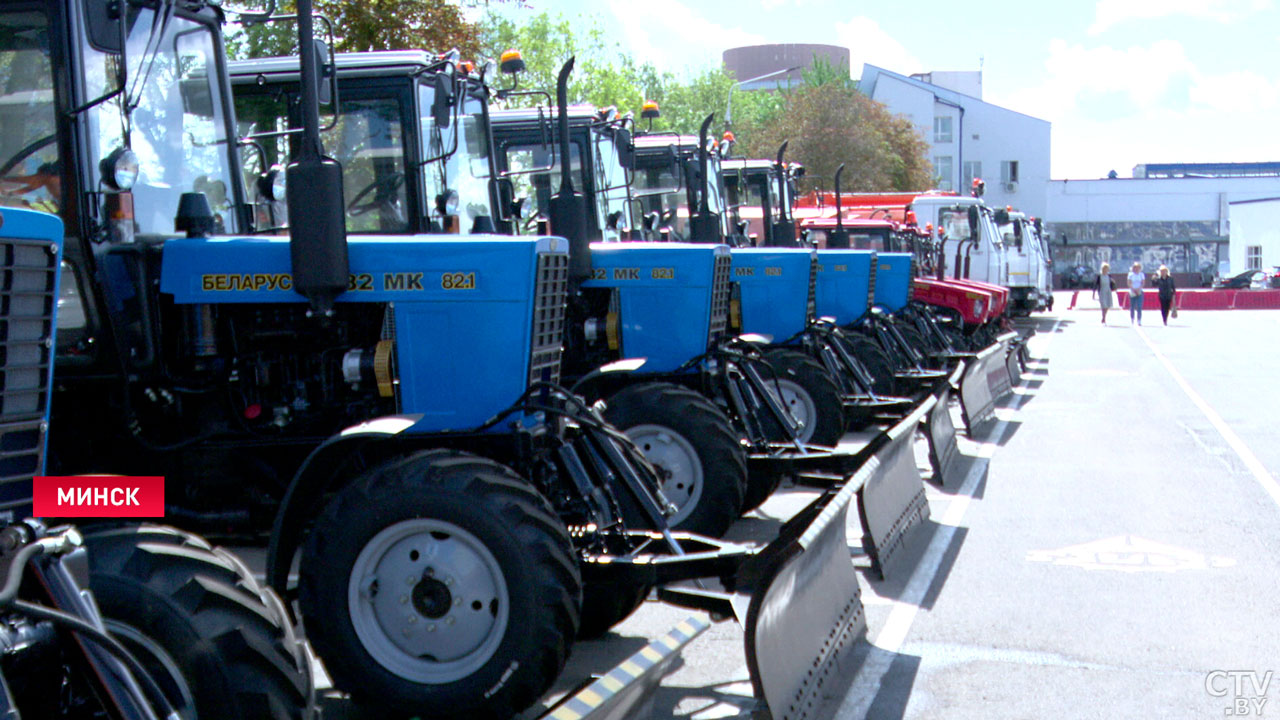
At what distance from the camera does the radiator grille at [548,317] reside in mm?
5902

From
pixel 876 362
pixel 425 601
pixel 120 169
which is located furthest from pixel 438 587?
pixel 876 362

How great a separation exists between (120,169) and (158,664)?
3.04m

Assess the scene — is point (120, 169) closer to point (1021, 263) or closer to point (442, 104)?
point (442, 104)

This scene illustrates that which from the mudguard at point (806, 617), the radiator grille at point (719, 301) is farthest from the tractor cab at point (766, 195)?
the mudguard at point (806, 617)

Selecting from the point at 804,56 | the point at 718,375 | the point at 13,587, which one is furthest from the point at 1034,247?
the point at 804,56

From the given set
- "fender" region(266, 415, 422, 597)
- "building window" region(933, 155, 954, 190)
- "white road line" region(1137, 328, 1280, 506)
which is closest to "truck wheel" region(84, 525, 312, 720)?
"fender" region(266, 415, 422, 597)

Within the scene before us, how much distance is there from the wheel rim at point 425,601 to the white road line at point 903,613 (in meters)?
1.48

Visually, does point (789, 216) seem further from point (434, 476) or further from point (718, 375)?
point (434, 476)

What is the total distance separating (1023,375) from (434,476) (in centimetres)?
1634

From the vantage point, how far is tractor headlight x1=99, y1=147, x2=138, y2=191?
5.60m

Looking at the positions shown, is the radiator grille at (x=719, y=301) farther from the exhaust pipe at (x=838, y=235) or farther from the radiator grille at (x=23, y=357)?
the exhaust pipe at (x=838, y=235)

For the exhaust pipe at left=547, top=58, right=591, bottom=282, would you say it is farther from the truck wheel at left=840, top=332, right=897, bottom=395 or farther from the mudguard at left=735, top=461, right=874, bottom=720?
the truck wheel at left=840, top=332, right=897, bottom=395

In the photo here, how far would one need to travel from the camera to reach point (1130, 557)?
7852 mm

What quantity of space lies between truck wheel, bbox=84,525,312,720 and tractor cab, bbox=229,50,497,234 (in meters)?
4.54
